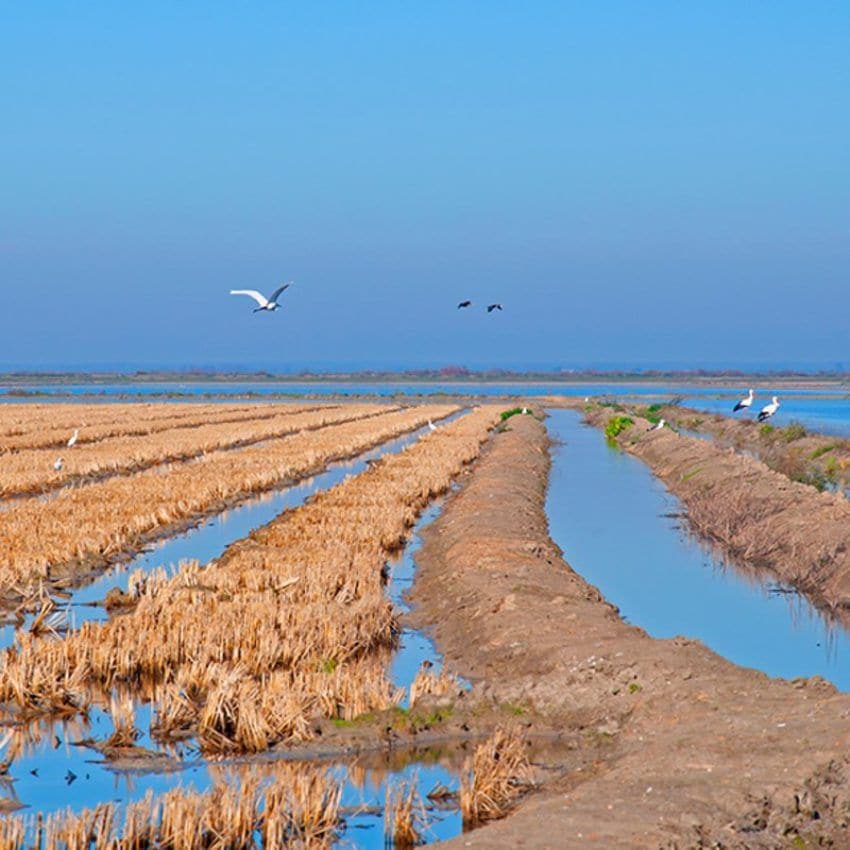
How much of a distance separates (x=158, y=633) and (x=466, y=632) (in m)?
2.83

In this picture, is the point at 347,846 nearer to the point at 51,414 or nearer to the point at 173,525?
the point at 173,525

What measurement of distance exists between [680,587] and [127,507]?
8303mm

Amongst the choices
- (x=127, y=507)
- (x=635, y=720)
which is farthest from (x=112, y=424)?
(x=635, y=720)

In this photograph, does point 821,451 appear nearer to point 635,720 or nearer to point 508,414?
point 508,414

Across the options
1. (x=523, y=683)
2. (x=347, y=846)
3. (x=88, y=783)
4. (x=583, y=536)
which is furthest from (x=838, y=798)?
(x=583, y=536)

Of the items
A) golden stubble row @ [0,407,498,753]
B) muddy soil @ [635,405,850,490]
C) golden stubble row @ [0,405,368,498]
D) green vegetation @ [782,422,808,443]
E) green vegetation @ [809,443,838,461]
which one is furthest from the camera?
green vegetation @ [782,422,808,443]

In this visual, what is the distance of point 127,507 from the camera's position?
2041 centimetres

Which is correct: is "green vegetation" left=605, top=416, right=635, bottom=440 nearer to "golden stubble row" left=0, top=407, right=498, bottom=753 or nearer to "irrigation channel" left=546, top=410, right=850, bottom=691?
"irrigation channel" left=546, top=410, right=850, bottom=691

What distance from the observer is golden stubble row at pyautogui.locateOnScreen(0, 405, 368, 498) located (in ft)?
83.4

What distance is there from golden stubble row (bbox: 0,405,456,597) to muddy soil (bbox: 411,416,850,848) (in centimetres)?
399

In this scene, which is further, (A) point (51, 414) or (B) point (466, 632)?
(A) point (51, 414)

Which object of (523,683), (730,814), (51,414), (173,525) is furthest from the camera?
(51,414)

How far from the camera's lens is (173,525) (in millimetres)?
19859

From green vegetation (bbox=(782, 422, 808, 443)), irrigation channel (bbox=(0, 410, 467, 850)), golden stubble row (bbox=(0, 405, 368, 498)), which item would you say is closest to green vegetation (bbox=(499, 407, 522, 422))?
golden stubble row (bbox=(0, 405, 368, 498))
